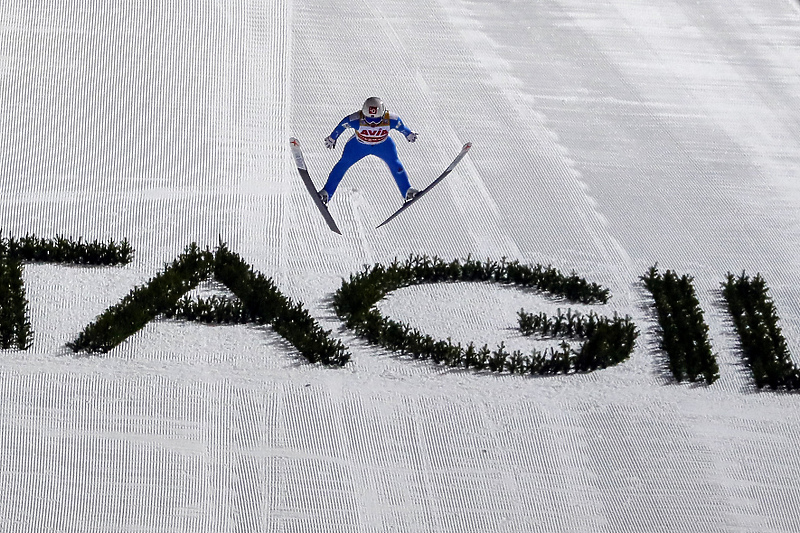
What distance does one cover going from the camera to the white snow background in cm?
752

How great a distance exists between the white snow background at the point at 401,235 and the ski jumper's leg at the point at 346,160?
37cm

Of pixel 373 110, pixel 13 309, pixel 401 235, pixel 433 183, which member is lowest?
pixel 401 235

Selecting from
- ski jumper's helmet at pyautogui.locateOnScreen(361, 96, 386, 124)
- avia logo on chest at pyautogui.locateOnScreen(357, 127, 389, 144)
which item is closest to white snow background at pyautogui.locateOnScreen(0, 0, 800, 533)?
avia logo on chest at pyautogui.locateOnScreen(357, 127, 389, 144)

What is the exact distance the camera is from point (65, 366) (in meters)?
8.36

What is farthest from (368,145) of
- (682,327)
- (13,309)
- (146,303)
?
(13,309)

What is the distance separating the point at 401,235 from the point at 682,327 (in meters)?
2.96

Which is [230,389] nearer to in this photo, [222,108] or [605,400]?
[605,400]

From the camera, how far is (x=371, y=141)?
1018cm

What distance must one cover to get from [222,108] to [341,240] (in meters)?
3.13

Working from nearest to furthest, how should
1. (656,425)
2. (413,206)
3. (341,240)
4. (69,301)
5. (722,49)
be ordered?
1. (656,425)
2. (69,301)
3. (341,240)
4. (413,206)
5. (722,49)

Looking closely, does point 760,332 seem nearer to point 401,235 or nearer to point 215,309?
point 401,235

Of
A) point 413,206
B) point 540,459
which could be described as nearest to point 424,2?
point 413,206

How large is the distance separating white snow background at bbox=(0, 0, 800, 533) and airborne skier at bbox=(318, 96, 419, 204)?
0.39 meters

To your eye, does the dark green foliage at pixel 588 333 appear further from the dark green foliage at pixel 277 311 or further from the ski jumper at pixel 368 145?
the ski jumper at pixel 368 145
